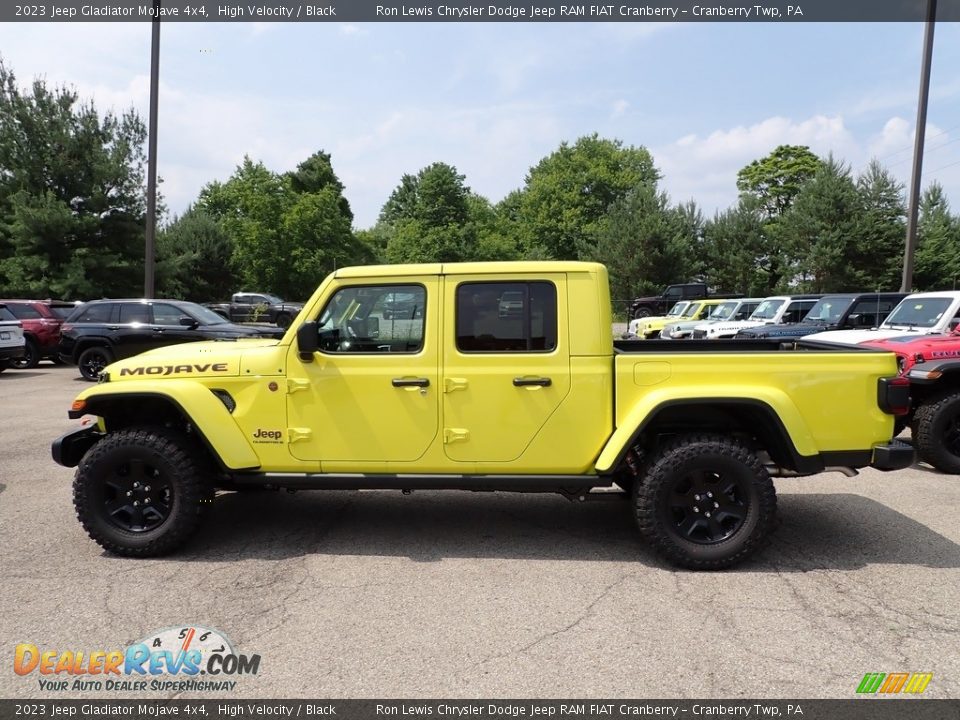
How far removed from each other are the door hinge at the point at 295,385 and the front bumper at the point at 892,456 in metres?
3.56

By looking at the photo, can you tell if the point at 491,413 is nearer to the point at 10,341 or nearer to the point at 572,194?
the point at 10,341

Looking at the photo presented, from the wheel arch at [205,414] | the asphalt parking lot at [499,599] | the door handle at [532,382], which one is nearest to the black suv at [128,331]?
the asphalt parking lot at [499,599]

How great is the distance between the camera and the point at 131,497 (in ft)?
13.9

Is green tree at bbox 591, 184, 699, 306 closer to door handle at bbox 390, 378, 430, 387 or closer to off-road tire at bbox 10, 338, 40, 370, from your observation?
off-road tire at bbox 10, 338, 40, 370

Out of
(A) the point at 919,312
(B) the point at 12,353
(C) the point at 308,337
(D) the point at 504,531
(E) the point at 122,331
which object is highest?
(A) the point at 919,312

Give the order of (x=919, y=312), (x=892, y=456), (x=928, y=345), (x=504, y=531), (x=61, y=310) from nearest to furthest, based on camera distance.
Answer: (x=892, y=456)
(x=504, y=531)
(x=928, y=345)
(x=919, y=312)
(x=61, y=310)

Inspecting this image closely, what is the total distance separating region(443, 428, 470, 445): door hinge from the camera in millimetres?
4109

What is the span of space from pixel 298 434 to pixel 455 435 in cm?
101

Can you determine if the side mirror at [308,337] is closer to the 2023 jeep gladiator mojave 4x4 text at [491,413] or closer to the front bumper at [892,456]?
the 2023 jeep gladiator mojave 4x4 text at [491,413]

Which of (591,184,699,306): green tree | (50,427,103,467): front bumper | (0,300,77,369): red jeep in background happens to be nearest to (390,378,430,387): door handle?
(50,427,103,467): front bumper

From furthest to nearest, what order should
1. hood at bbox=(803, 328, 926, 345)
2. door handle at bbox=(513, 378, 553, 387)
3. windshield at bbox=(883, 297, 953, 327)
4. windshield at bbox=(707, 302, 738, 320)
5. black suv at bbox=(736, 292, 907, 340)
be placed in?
1. windshield at bbox=(707, 302, 738, 320)
2. black suv at bbox=(736, 292, 907, 340)
3. windshield at bbox=(883, 297, 953, 327)
4. hood at bbox=(803, 328, 926, 345)
5. door handle at bbox=(513, 378, 553, 387)

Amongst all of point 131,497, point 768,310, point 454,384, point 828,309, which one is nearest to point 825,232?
point 768,310

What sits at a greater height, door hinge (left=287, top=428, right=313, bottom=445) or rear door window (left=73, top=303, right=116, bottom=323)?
rear door window (left=73, top=303, right=116, bottom=323)

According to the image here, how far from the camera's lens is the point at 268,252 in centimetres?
4069
